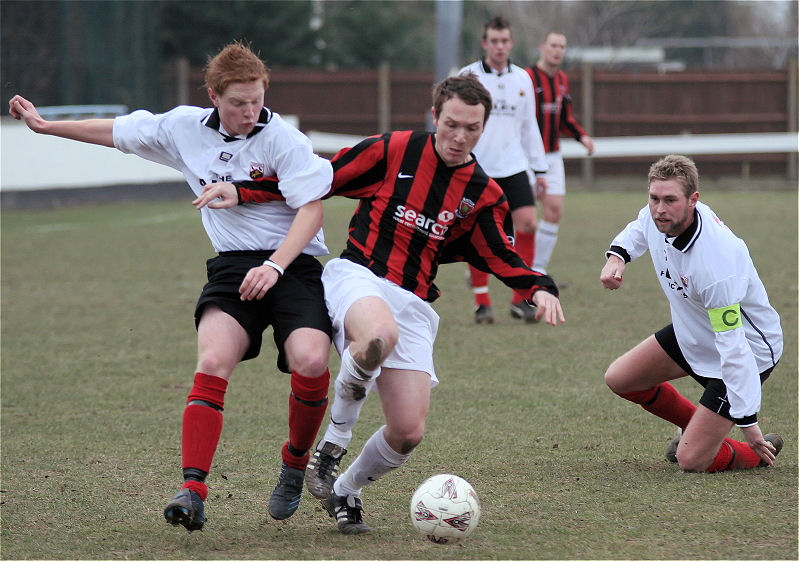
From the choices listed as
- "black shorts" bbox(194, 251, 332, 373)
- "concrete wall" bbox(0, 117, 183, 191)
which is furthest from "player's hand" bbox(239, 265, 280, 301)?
"concrete wall" bbox(0, 117, 183, 191)

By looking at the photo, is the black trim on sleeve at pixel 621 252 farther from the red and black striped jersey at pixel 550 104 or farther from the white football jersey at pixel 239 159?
the red and black striped jersey at pixel 550 104

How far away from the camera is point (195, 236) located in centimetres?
1336

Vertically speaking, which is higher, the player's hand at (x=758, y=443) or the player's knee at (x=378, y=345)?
the player's knee at (x=378, y=345)

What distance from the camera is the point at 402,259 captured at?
4.04 meters

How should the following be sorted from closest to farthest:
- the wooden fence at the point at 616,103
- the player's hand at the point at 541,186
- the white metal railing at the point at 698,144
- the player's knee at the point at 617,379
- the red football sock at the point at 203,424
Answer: the red football sock at the point at 203,424 < the player's knee at the point at 617,379 < the player's hand at the point at 541,186 < the white metal railing at the point at 698,144 < the wooden fence at the point at 616,103

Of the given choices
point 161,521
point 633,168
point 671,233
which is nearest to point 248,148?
point 161,521

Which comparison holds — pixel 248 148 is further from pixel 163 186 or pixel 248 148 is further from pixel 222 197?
pixel 163 186

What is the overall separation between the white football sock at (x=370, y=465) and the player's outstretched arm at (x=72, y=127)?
4.97 ft

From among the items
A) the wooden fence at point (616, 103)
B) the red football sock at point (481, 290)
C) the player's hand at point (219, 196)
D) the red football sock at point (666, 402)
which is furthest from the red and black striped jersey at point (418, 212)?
the wooden fence at point (616, 103)

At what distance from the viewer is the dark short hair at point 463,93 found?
152 inches

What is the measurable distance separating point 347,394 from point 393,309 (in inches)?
14.5

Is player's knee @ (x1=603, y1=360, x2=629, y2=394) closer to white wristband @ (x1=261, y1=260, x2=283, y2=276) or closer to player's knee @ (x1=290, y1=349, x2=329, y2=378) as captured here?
player's knee @ (x1=290, y1=349, x2=329, y2=378)

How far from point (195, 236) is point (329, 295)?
9.69 m

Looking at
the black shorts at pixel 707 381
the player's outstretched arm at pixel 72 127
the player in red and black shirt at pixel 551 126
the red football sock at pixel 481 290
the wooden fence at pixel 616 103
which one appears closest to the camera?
the player's outstretched arm at pixel 72 127
